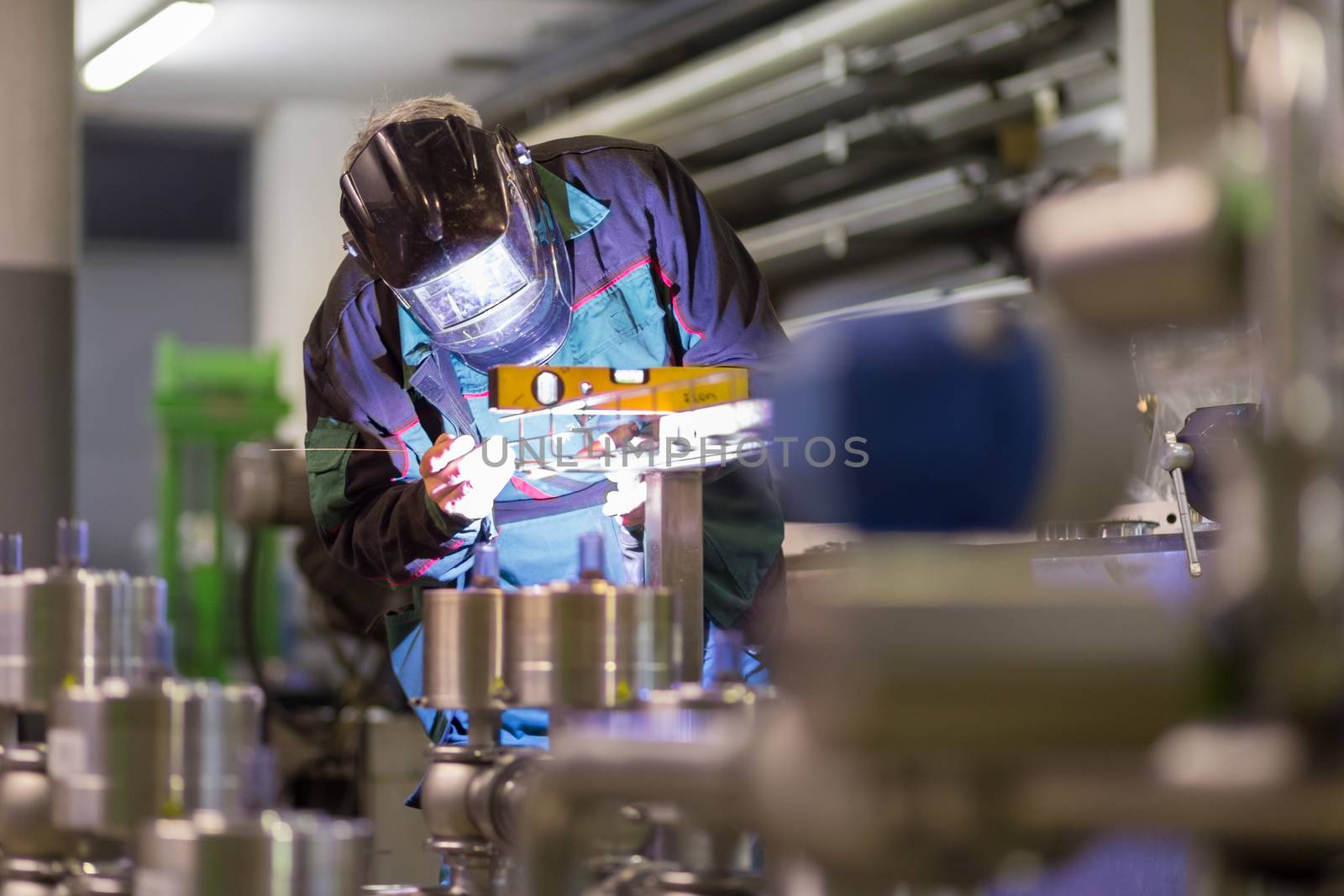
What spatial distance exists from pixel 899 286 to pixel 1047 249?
3952 mm

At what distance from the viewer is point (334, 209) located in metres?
1.73

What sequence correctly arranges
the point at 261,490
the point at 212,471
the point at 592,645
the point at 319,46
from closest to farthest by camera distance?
1. the point at 592,645
2. the point at 261,490
3. the point at 212,471
4. the point at 319,46

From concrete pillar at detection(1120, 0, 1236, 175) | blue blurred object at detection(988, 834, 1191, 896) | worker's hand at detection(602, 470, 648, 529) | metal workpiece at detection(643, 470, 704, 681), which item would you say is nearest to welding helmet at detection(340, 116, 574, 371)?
worker's hand at detection(602, 470, 648, 529)

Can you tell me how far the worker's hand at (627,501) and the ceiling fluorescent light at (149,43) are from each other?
4.53 meters

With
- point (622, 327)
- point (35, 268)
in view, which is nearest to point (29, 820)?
point (622, 327)

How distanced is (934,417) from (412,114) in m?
1.17

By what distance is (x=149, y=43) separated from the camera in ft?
18.9

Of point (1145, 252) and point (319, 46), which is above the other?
point (319, 46)

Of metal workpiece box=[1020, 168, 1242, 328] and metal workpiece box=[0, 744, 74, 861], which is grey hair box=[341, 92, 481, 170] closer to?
metal workpiece box=[0, 744, 74, 861]

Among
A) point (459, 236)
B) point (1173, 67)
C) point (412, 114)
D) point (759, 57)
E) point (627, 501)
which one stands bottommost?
point (627, 501)

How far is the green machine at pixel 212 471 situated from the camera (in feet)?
17.0

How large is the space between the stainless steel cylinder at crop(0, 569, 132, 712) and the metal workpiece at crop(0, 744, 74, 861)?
0.18 feet

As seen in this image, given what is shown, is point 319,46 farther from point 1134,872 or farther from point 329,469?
point 1134,872

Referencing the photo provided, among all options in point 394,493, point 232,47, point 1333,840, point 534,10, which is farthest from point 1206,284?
point 232,47
